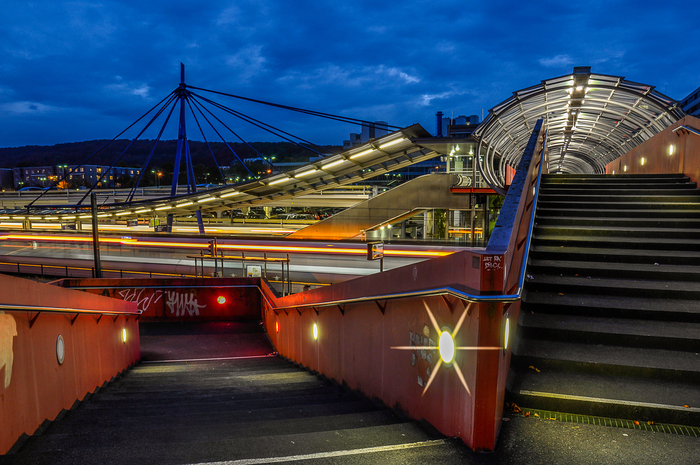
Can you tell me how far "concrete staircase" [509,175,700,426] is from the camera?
2.89 metres

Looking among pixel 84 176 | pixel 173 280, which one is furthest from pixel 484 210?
pixel 84 176

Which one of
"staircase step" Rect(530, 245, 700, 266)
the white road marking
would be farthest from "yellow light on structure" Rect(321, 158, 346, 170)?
the white road marking

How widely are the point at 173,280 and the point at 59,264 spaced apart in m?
11.1

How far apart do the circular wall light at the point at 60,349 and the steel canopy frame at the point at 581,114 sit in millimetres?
11495

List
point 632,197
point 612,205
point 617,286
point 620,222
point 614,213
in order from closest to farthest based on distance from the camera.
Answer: point 617,286, point 620,222, point 614,213, point 612,205, point 632,197

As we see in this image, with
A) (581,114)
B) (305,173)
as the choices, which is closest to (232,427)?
(305,173)

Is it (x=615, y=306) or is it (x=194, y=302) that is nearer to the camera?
(x=615, y=306)

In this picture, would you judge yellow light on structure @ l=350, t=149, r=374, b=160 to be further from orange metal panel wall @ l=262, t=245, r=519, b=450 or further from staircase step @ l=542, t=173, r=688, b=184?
orange metal panel wall @ l=262, t=245, r=519, b=450

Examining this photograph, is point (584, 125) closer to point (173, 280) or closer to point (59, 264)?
point (173, 280)

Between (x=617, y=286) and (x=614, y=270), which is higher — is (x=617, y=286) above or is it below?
below

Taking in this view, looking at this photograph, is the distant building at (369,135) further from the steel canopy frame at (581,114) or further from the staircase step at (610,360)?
the staircase step at (610,360)

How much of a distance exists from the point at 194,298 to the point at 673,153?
14.8 meters

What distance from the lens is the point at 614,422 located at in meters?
2.74

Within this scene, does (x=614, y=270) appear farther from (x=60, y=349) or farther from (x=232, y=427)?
(x=60, y=349)
